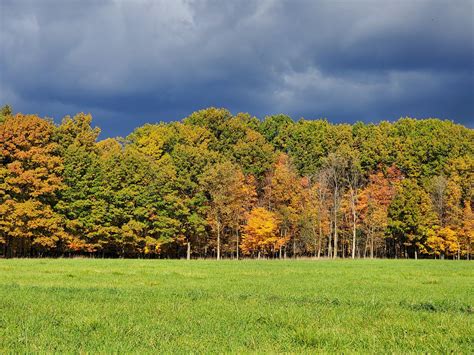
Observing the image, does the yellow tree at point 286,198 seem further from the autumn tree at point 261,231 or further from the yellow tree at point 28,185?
the yellow tree at point 28,185

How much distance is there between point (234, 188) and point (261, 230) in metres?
7.20

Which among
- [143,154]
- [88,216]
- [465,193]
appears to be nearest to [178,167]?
[143,154]

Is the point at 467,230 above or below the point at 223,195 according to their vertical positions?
below

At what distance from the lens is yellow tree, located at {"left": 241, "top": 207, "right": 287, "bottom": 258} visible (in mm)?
70500

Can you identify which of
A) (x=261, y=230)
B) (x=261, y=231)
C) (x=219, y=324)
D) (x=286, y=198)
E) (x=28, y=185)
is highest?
(x=28, y=185)

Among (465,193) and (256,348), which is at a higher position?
(465,193)

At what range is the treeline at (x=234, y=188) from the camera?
61.7 metres

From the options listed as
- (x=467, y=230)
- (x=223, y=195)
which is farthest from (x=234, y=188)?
(x=467, y=230)

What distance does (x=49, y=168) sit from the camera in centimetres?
6175

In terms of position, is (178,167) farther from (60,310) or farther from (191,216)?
(60,310)

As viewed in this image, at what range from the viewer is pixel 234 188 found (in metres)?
69.7

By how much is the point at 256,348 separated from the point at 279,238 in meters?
65.2

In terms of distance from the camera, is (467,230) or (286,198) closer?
(467,230)

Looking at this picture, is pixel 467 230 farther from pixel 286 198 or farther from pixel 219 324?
pixel 219 324
